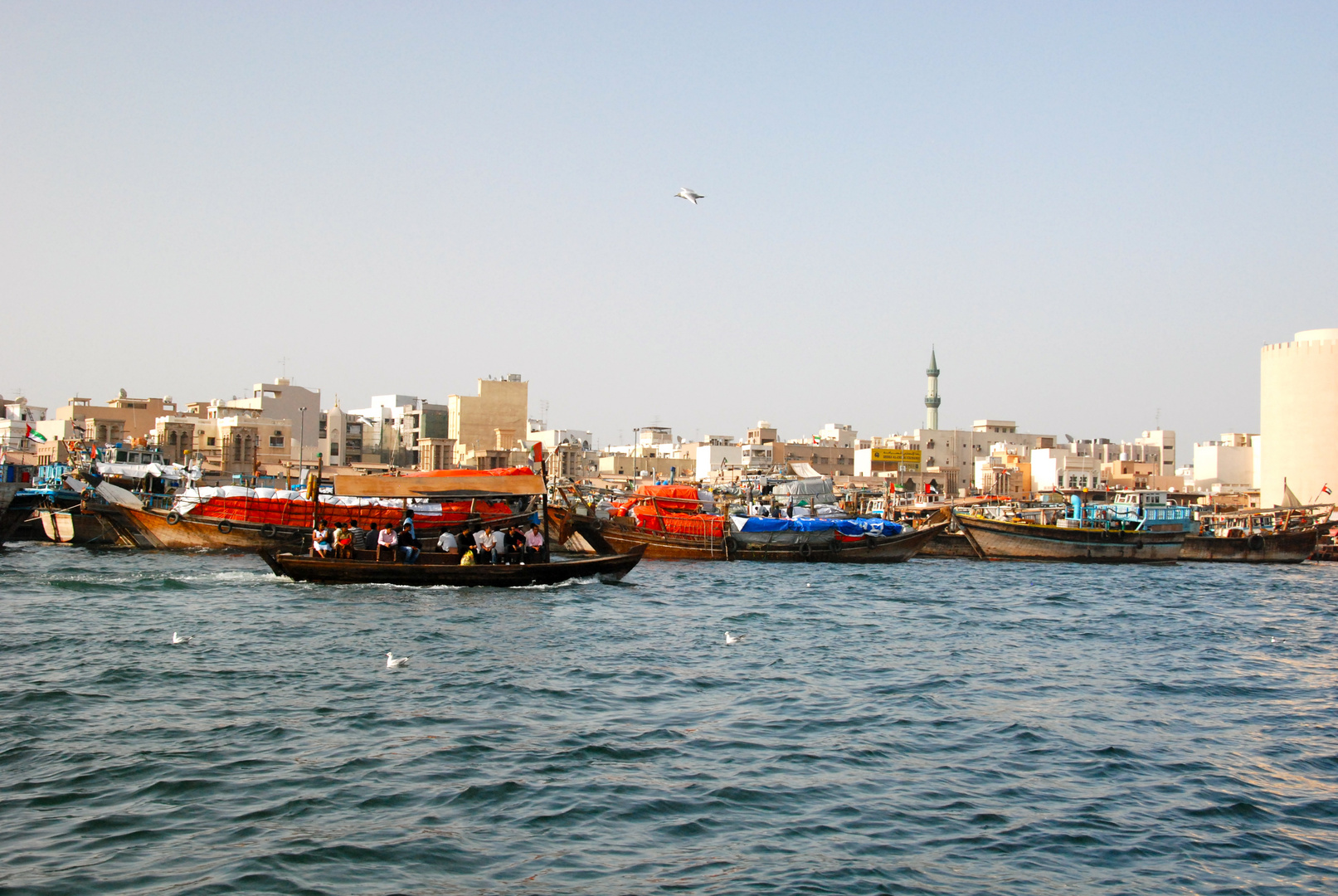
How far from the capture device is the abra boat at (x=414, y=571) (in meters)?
25.3

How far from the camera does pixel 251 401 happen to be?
262ft

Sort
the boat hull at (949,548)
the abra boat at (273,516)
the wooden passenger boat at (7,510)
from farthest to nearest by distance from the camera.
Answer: the boat hull at (949,548) → the abra boat at (273,516) → the wooden passenger boat at (7,510)

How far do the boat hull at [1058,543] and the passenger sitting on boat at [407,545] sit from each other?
26722 mm

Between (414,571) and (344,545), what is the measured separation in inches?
79.3

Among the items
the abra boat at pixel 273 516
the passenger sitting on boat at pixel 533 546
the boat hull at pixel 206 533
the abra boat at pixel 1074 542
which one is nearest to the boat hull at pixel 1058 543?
the abra boat at pixel 1074 542

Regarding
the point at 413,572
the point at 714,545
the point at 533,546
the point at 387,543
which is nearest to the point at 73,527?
the point at 714,545

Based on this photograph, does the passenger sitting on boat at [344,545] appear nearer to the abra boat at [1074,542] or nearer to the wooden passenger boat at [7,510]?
the wooden passenger boat at [7,510]

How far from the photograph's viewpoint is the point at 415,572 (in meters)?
25.3

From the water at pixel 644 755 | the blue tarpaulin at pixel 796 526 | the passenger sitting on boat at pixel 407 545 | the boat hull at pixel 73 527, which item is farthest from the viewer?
the boat hull at pixel 73 527

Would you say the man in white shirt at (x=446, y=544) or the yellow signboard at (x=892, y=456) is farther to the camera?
the yellow signboard at (x=892, y=456)

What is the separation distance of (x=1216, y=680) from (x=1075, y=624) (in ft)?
22.5

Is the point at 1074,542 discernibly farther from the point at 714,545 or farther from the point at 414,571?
the point at 414,571

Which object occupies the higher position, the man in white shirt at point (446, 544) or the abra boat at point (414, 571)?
the man in white shirt at point (446, 544)

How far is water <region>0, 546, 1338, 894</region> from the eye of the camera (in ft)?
29.1
